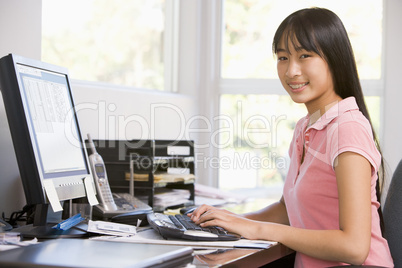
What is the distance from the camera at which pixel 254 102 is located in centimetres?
305

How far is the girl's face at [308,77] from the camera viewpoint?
1433 millimetres

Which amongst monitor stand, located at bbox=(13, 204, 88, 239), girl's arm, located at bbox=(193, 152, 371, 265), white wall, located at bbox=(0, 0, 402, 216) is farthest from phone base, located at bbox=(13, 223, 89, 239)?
girl's arm, located at bbox=(193, 152, 371, 265)

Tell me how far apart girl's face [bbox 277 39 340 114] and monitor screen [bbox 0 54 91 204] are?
671mm

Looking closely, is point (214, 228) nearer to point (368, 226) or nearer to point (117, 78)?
point (368, 226)

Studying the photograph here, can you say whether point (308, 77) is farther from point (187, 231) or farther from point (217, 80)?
point (217, 80)

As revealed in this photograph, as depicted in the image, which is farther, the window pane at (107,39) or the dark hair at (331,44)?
the window pane at (107,39)

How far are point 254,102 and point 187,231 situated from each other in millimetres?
1873

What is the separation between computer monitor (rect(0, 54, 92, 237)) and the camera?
49.8 inches

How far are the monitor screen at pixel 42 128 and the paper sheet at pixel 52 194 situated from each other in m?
0.01

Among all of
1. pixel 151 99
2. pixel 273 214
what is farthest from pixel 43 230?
pixel 151 99

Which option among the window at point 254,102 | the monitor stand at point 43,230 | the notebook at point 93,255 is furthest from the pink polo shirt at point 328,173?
the window at point 254,102

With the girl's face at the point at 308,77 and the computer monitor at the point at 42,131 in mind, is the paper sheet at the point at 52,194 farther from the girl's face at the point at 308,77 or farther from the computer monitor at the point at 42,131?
the girl's face at the point at 308,77

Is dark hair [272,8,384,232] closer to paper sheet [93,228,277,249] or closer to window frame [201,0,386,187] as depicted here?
paper sheet [93,228,277,249]

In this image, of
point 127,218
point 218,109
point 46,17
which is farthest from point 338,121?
point 218,109
